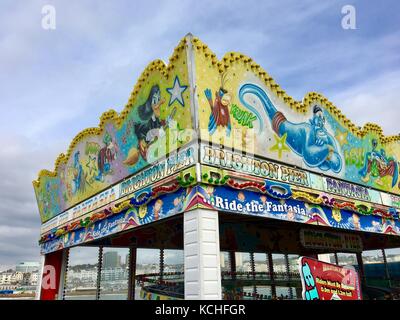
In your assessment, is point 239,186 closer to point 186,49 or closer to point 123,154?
point 186,49

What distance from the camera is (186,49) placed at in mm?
10328

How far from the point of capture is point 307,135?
13734 mm

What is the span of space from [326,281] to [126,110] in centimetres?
985

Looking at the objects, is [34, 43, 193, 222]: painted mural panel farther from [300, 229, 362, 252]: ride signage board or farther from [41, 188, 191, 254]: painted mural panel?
[300, 229, 362, 252]: ride signage board

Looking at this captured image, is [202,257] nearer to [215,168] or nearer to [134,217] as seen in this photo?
[215,168]

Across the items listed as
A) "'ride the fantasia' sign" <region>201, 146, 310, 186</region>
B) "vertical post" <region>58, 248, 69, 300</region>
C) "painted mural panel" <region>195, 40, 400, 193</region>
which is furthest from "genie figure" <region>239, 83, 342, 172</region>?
"vertical post" <region>58, 248, 69, 300</region>

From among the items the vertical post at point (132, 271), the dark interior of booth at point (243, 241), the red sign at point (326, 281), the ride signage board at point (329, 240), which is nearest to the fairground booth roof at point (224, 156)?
the ride signage board at point (329, 240)

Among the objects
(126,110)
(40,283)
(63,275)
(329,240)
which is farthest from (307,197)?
(40,283)

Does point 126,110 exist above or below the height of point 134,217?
above

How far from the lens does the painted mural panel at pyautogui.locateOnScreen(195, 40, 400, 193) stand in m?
10.7

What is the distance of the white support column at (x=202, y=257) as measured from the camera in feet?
29.6

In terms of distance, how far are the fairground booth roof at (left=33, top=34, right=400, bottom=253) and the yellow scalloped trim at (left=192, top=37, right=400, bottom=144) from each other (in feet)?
0.14

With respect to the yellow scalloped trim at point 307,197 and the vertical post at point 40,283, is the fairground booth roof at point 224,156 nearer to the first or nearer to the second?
the yellow scalloped trim at point 307,197
